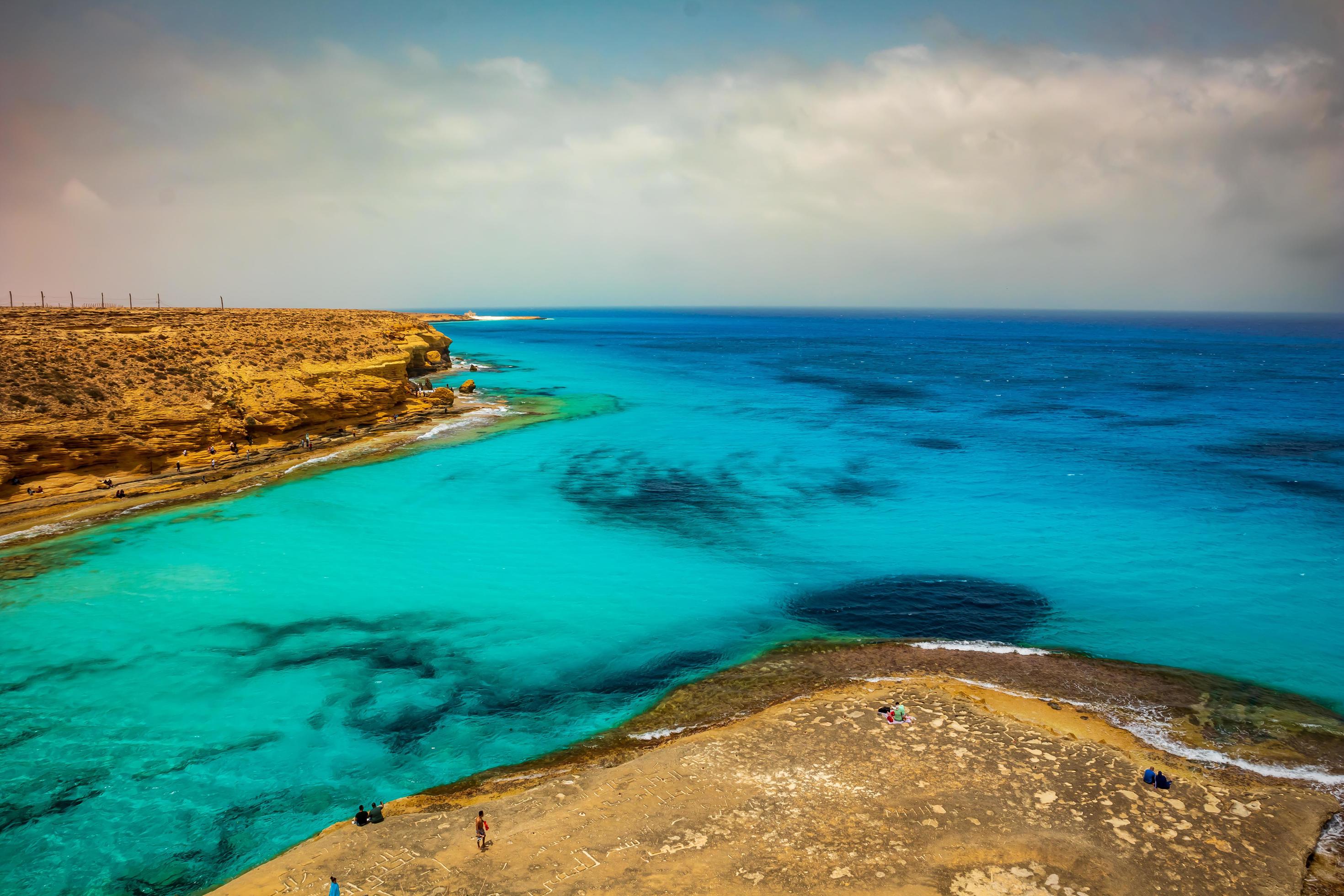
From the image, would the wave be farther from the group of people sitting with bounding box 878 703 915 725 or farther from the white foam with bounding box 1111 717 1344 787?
the group of people sitting with bounding box 878 703 915 725

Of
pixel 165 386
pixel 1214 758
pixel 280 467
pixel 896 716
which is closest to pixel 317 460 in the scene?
pixel 280 467

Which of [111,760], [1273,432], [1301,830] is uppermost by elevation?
[1273,432]

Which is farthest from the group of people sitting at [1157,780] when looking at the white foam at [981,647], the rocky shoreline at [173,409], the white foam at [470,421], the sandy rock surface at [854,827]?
the white foam at [470,421]

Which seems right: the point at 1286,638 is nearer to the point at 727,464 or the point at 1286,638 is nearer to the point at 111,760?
the point at 727,464

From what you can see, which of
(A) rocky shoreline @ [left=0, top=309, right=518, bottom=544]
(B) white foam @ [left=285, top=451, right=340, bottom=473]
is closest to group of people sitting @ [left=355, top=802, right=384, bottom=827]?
(A) rocky shoreline @ [left=0, top=309, right=518, bottom=544]

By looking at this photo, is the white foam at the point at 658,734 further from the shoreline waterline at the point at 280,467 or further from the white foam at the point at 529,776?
the shoreline waterline at the point at 280,467

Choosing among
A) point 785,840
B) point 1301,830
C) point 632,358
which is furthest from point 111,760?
point 632,358

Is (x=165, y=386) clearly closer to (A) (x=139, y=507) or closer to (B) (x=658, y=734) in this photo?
(A) (x=139, y=507)
